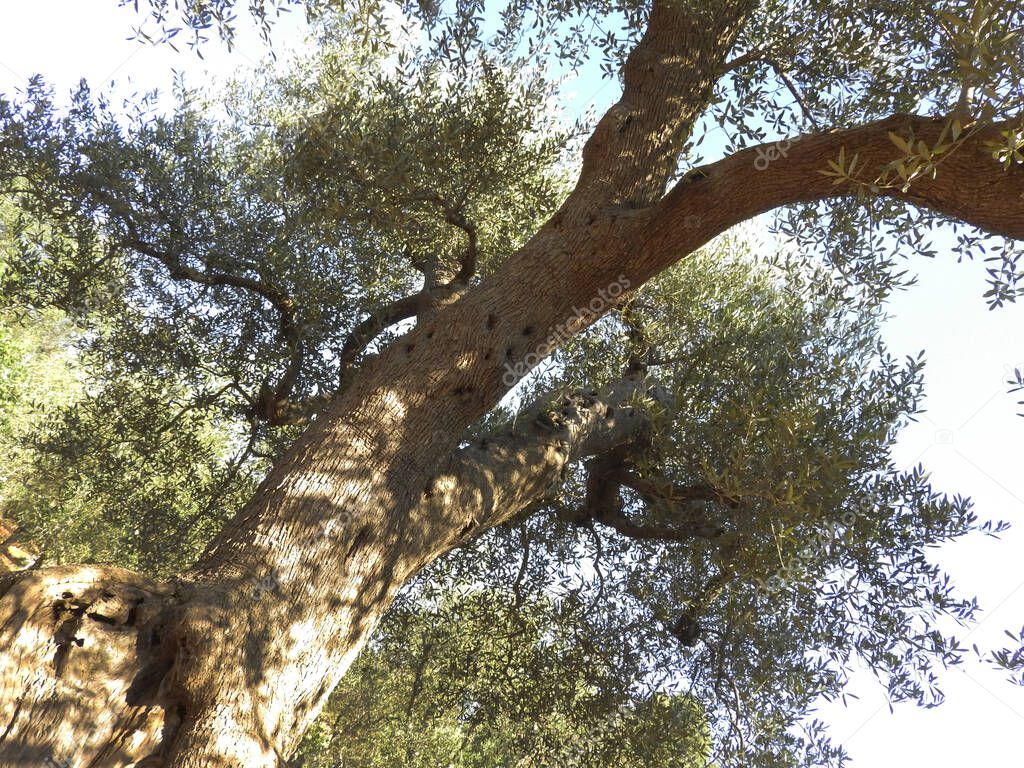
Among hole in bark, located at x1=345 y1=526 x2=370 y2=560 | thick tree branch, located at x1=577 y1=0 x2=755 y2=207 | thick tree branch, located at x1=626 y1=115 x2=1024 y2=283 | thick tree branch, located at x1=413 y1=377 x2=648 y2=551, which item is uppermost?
thick tree branch, located at x1=577 y1=0 x2=755 y2=207

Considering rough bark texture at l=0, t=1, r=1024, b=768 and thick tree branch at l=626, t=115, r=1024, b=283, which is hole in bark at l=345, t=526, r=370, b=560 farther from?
thick tree branch at l=626, t=115, r=1024, b=283

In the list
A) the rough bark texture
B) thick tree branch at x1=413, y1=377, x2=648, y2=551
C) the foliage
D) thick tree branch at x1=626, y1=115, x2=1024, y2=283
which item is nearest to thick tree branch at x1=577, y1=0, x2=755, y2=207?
the rough bark texture

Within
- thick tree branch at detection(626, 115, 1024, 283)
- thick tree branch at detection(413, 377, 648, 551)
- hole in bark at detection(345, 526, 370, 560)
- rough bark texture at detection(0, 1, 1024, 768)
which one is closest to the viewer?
rough bark texture at detection(0, 1, 1024, 768)

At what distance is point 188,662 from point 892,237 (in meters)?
5.98

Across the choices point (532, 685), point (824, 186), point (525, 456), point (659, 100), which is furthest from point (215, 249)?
point (824, 186)

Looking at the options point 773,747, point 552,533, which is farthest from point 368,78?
point 773,747

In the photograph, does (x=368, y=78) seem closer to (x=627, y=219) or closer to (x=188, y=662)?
(x=627, y=219)

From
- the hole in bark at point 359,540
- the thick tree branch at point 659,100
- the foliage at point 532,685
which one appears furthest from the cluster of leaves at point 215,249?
the hole in bark at point 359,540

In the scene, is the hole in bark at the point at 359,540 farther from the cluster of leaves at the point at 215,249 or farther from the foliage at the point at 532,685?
the foliage at the point at 532,685

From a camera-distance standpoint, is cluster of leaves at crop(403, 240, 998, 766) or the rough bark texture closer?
the rough bark texture

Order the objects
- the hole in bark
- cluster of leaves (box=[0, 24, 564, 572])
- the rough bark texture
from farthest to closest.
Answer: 1. cluster of leaves (box=[0, 24, 564, 572])
2. the hole in bark
3. the rough bark texture

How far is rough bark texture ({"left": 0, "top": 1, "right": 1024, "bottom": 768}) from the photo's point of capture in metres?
3.14

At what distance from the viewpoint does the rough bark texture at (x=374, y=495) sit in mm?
3143

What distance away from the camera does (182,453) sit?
827cm
